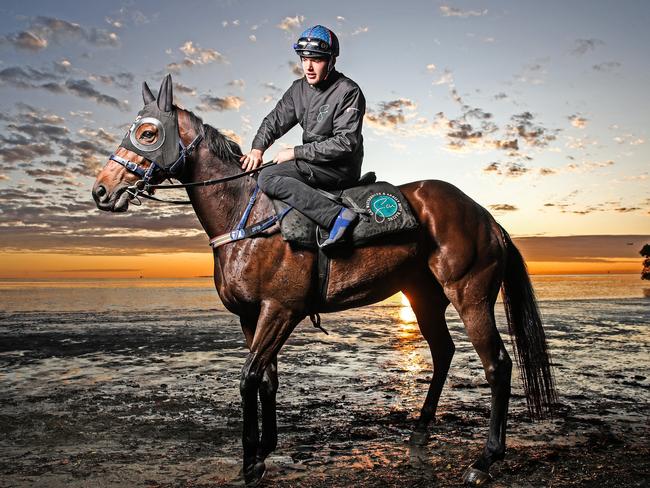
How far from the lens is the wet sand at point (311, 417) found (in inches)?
180

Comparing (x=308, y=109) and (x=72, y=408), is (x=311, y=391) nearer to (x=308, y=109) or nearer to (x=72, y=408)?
(x=72, y=408)

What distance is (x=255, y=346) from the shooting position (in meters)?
4.48

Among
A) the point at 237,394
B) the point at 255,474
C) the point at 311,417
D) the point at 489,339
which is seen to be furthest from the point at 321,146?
the point at 237,394

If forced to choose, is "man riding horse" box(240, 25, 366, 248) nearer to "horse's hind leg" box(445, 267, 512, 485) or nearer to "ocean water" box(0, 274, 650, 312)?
"horse's hind leg" box(445, 267, 512, 485)

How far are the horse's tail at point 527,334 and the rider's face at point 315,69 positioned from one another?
2.30 m

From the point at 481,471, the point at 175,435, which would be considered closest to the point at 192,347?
the point at 175,435

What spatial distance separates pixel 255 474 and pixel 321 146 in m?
2.70

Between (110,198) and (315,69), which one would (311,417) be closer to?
(110,198)

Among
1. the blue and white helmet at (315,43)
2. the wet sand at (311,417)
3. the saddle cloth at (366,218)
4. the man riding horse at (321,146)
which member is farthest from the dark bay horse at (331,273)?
the blue and white helmet at (315,43)

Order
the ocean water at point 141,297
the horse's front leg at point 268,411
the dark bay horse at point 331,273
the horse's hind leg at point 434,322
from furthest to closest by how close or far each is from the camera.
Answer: the ocean water at point 141,297 < the horse's hind leg at point 434,322 < the horse's front leg at point 268,411 < the dark bay horse at point 331,273

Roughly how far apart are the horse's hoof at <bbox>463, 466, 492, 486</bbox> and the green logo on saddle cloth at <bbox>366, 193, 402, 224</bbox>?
6.96 feet

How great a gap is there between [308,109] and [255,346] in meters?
2.13

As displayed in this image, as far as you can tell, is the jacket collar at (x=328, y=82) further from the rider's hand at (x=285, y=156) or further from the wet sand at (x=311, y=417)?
the wet sand at (x=311, y=417)

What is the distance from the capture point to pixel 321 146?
15.5 ft
